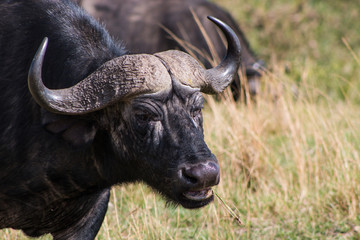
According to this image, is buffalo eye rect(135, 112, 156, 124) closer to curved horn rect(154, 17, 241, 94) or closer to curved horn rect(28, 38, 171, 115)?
curved horn rect(28, 38, 171, 115)

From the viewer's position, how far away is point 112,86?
347 centimetres

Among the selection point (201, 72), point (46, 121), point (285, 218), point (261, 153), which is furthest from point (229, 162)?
point (46, 121)

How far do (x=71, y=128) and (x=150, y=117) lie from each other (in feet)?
1.66

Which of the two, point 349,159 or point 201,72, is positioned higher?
point 201,72

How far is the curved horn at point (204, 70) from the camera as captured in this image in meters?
3.62

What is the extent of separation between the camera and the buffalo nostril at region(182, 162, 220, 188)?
10.6 feet

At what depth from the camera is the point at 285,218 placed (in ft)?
15.8

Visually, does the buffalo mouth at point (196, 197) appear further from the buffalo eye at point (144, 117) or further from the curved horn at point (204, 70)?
the curved horn at point (204, 70)

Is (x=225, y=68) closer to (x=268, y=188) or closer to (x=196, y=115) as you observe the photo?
(x=196, y=115)

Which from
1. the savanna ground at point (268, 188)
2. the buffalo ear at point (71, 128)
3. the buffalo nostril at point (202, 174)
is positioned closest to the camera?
the buffalo nostril at point (202, 174)

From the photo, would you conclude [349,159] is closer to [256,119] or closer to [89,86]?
[256,119]

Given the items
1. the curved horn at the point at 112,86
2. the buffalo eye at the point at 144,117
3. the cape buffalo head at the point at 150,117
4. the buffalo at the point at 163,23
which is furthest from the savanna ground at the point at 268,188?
the buffalo at the point at 163,23

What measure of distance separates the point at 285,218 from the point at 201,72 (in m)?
1.64

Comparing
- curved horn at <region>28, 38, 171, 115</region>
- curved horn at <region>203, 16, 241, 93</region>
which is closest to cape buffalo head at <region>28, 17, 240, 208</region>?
curved horn at <region>28, 38, 171, 115</region>
